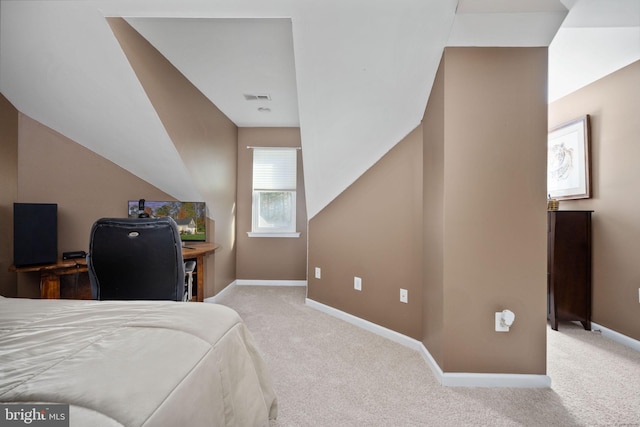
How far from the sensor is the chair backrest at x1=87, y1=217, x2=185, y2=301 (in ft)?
5.86

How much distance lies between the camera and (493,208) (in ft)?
6.10

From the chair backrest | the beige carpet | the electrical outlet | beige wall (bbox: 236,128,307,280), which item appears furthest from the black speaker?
the electrical outlet

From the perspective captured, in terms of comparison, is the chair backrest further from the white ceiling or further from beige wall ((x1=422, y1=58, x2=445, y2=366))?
beige wall ((x1=422, y1=58, x2=445, y2=366))

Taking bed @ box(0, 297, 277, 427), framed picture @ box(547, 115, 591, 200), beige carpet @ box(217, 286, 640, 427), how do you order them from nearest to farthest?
bed @ box(0, 297, 277, 427), beige carpet @ box(217, 286, 640, 427), framed picture @ box(547, 115, 591, 200)

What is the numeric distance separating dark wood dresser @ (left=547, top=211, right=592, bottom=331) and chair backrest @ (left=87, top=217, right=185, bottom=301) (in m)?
3.28

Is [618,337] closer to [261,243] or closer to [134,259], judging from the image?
[134,259]

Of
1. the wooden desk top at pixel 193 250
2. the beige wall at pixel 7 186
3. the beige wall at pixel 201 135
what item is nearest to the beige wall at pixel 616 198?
the wooden desk top at pixel 193 250

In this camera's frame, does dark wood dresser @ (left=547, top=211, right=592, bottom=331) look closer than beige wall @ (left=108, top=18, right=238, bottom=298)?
No

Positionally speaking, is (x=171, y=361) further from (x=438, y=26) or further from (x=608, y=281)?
(x=608, y=281)

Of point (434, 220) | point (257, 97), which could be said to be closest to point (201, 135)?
point (257, 97)

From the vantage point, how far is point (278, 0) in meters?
1.66

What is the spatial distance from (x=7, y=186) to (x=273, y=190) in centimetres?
276

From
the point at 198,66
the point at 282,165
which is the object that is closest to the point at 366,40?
the point at 198,66

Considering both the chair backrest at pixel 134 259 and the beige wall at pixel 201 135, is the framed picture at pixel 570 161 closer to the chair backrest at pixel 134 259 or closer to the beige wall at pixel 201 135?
the chair backrest at pixel 134 259
